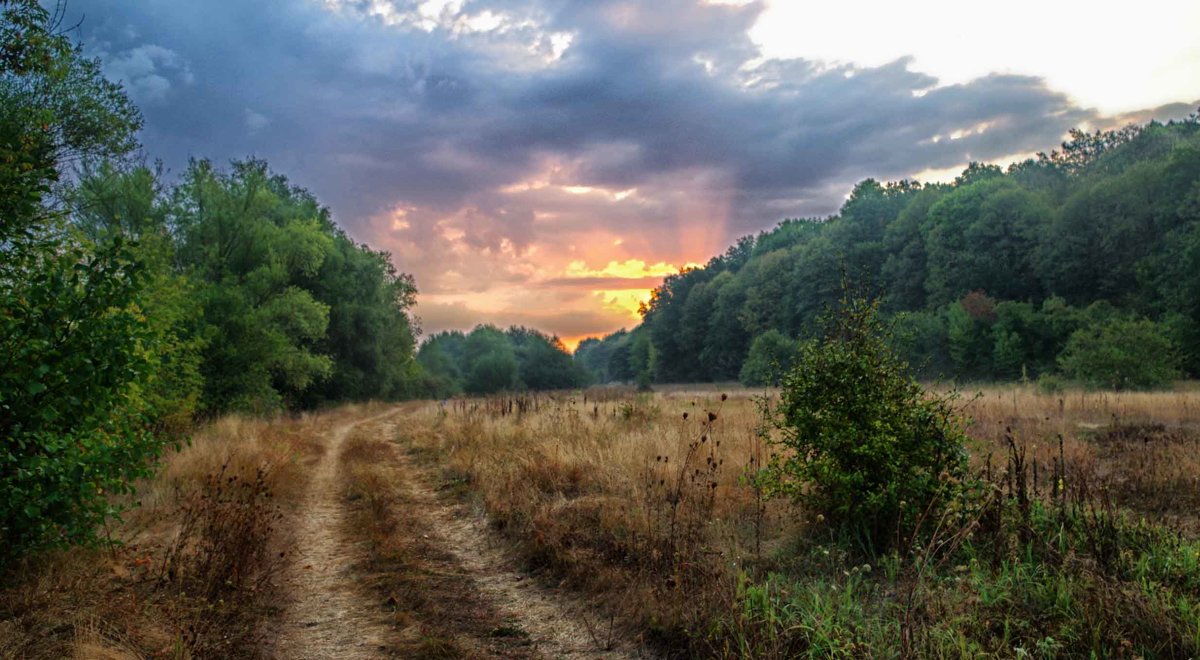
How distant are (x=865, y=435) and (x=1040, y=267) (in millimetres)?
55843

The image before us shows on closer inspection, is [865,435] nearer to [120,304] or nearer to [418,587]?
[418,587]

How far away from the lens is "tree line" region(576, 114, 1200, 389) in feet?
129

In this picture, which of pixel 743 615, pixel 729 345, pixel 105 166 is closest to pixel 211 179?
pixel 105 166

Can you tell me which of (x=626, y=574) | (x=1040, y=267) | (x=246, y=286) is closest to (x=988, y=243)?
(x=1040, y=267)

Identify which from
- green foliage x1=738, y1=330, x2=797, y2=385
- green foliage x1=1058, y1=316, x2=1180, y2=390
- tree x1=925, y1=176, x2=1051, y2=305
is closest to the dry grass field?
green foliage x1=1058, y1=316, x2=1180, y2=390

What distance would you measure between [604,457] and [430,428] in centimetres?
1149

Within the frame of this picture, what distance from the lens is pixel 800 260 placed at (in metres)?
73.8

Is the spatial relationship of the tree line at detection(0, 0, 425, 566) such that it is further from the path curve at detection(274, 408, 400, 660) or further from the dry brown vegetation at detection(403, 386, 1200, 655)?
the dry brown vegetation at detection(403, 386, 1200, 655)

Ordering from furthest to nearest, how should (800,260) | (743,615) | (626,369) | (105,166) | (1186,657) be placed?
(626,369)
(800,260)
(105,166)
(743,615)
(1186,657)

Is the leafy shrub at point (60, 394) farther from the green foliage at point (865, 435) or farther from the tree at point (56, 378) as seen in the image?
the green foliage at point (865, 435)

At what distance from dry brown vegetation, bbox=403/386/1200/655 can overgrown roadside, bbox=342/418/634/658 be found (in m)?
0.33

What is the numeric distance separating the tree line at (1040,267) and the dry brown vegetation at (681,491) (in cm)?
1601

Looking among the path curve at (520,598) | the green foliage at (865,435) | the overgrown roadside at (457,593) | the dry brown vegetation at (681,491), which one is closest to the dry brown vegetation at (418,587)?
the overgrown roadside at (457,593)

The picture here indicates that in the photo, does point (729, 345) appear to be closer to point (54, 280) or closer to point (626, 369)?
point (626, 369)
